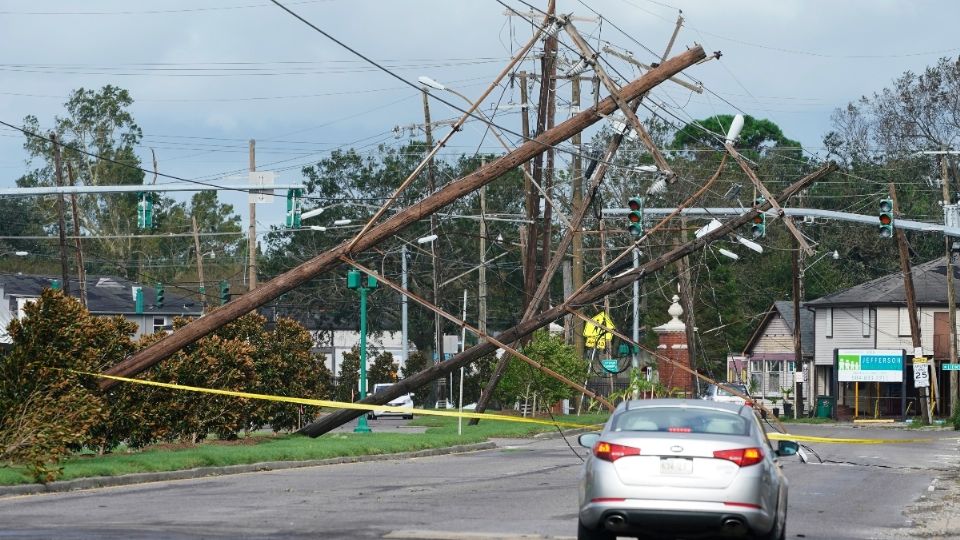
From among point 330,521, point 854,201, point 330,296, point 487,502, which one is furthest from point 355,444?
point 854,201

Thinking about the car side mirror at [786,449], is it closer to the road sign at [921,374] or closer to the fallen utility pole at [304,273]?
the fallen utility pole at [304,273]

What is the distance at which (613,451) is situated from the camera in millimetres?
12047

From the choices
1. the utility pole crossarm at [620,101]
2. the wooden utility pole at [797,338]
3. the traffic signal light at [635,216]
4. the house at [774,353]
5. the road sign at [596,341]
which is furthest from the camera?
the house at [774,353]

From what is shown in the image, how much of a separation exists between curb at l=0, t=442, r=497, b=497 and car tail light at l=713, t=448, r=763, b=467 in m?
10.7

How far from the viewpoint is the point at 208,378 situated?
2941 cm

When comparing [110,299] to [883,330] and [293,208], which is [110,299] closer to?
[883,330]

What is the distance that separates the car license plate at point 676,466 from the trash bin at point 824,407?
64121 mm

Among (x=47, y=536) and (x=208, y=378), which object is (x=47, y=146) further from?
(x=47, y=536)

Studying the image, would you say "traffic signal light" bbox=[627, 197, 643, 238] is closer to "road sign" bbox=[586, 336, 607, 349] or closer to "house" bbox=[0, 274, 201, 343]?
"road sign" bbox=[586, 336, 607, 349]

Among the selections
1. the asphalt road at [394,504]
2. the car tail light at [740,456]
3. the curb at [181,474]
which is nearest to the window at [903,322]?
the curb at [181,474]

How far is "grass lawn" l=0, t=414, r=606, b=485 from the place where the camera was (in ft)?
71.1

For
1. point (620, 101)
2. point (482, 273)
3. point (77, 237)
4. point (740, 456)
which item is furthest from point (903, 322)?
point (740, 456)

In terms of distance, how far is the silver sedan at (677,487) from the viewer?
38.5 feet

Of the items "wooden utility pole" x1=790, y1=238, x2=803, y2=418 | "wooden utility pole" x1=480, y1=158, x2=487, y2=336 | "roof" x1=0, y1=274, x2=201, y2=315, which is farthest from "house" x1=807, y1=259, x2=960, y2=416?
"roof" x1=0, y1=274, x2=201, y2=315
